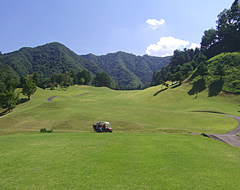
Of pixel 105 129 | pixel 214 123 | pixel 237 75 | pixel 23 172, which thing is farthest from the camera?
pixel 237 75

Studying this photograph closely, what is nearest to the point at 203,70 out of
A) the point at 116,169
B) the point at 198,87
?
the point at 198,87

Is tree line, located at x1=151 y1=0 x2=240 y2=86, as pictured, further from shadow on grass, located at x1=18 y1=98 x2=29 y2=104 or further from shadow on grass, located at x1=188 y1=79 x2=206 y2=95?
shadow on grass, located at x1=18 y1=98 x2=29 y2=104

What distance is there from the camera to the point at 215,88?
8425 cm

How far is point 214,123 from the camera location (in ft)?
130

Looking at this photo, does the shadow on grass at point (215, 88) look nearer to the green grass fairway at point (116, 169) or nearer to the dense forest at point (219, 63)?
the dense forest at point (219, 63)

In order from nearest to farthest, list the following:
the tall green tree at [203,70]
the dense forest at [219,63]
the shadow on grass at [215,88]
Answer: the shadow on grass at [215,88]
the dense forest at [219,63]
the tall green tree at [203,70]

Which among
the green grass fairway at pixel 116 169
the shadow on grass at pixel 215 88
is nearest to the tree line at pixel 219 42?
the shadow on grass at pixel 215 88

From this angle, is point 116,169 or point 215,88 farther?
point 215,88

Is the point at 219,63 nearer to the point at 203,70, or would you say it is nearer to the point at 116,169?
the point at 203,70

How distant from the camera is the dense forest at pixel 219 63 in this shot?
282 ft

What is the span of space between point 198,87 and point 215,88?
8501mm

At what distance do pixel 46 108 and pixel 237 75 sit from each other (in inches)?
3735

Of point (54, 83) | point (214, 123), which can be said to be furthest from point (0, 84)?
point (214, 123)

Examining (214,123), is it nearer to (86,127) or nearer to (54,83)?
(86,127)
